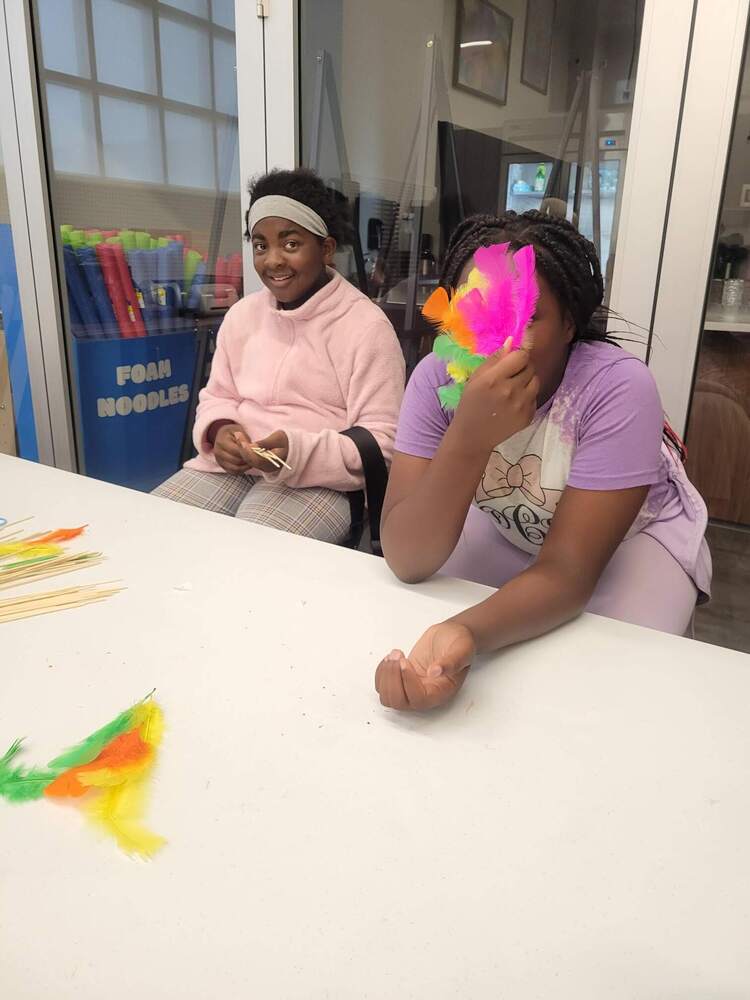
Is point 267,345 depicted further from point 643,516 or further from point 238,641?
point 238,641

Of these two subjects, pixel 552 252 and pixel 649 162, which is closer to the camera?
pixel 552 252

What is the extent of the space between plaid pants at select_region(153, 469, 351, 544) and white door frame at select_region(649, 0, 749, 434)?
80 cm

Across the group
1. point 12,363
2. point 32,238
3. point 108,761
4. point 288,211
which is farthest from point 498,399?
point 12,363

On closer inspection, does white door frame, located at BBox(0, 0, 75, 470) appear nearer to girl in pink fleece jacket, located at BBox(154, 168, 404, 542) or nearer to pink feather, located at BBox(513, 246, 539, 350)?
girl in pink fleece jacket, located at BBox(154, 168, 404, 542)

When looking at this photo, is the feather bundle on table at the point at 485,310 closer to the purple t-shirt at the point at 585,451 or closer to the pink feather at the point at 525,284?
the pink feather at the point at 525,284

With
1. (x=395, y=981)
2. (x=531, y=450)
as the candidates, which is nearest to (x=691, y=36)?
(x=531, y=450)

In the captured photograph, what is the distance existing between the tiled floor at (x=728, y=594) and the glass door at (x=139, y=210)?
162 centimetres

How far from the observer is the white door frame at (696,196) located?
1408 millimetres

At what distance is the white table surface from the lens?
44cm

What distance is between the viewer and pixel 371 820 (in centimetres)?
54

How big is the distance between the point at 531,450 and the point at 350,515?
0.62 m

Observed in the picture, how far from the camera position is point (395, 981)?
0.43m

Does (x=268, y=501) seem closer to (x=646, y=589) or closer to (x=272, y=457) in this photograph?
(x=272, y=457)

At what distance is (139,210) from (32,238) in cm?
40
